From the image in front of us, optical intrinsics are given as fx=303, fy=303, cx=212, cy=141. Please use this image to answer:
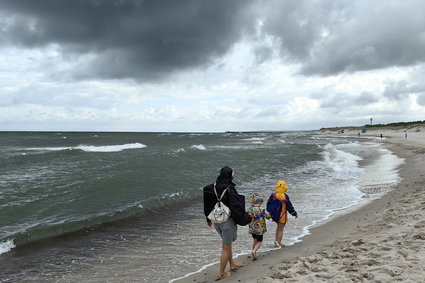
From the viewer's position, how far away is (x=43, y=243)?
8.06 m

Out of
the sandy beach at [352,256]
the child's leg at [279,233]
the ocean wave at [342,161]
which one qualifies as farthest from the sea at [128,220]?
the ocean wave at [342,161]

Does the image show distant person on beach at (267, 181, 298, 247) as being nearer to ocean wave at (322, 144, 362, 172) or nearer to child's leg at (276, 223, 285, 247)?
child's leg at (276, 223, 285, 247)

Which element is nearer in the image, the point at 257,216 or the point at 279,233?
the point at 257,216

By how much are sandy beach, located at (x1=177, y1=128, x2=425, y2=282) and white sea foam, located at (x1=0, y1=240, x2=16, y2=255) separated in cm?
503

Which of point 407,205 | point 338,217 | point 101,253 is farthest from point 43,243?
point 407,205

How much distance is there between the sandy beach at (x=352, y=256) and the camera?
167 inches

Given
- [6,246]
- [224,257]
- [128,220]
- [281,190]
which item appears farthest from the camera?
[128,220]

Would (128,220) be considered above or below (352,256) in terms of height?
below

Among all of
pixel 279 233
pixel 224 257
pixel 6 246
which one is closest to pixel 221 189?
pixel 224 257

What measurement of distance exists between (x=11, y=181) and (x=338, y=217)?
54.8ft

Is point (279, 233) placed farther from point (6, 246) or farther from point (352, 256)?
point (6, 246)

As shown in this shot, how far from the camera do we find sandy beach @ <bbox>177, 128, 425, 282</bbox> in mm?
4254

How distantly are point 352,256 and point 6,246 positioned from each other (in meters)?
8.03

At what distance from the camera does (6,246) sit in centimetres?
768
